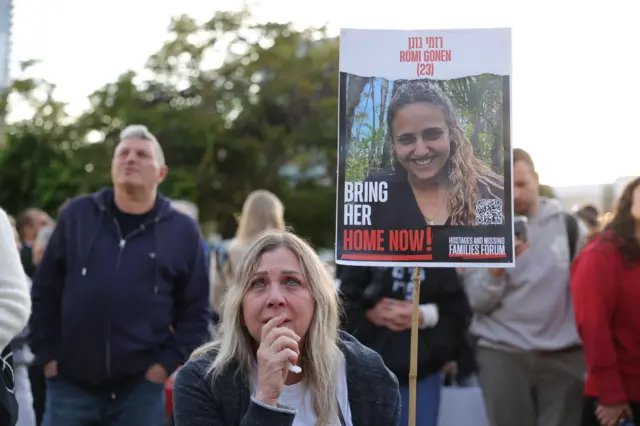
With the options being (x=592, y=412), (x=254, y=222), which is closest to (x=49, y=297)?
(x=254, y=222)

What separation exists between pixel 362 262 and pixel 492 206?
21.5 inches

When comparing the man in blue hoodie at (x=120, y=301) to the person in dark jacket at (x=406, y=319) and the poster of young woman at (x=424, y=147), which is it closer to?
the person in dark jacket at (x=406, y=319)

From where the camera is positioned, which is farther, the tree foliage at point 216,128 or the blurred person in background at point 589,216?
the tree foliage at point 216,128

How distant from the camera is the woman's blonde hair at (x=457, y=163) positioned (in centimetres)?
376

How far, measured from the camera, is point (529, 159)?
5.89m

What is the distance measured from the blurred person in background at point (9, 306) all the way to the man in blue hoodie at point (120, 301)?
3.95ft

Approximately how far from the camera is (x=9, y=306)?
12.1 feet

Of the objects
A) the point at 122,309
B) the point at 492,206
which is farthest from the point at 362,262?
the point at 122,309

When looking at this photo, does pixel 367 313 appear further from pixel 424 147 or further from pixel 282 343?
pixel 282 343

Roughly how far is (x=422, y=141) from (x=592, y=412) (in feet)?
8.30

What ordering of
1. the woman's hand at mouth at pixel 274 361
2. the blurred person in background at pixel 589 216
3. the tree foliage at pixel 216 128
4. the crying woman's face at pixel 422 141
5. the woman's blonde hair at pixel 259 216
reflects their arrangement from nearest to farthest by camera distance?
the woman's hand at mouth at pixel 274 361, the crying woman's face at pixel 422 141, the woman's blonde hair at pixel 259 216, the blurred person in background at pixel 589 216, the tree foliage at pixel 216 128

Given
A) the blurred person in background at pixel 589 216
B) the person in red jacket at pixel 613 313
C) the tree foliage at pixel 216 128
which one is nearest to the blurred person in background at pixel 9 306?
the person in red jacket at pixel 613 313

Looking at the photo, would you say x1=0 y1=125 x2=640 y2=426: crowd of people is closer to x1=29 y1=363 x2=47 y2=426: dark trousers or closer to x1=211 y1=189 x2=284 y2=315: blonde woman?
x1=211 y1=189 x2=284 y2=315: blonde woman

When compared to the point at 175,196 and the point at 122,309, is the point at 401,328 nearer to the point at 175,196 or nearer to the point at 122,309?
the point at 122,309
